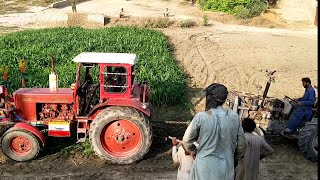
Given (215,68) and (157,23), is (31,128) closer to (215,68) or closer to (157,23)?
(215,68)

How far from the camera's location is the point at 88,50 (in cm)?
1578

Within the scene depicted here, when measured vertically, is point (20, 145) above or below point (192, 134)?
below

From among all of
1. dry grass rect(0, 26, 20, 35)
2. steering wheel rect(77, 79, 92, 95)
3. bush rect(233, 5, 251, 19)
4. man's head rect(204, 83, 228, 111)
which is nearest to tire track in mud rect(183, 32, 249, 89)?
steering wheel rect(77, 79, 92, 95)

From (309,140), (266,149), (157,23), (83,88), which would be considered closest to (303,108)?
(309,140)

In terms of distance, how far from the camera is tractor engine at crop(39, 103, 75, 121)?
8.10 meters

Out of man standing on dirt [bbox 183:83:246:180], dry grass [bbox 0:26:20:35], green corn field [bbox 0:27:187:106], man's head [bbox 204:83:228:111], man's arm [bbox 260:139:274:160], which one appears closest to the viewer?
man standing on dirt [bbox 183:83:246:180]

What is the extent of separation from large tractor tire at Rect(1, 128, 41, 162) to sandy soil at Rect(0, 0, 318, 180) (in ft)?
0.50

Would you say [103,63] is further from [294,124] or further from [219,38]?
[219,38]

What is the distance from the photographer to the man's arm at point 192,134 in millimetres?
3715

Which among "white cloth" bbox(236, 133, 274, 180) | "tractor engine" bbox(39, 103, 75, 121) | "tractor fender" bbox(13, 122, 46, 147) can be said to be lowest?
"tractor fender" bbox(13, 122, 46, 147)

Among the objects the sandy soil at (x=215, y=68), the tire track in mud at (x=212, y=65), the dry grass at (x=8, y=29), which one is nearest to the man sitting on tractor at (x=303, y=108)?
the sandy soil at (x=215, y=68)

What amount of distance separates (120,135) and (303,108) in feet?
11.9

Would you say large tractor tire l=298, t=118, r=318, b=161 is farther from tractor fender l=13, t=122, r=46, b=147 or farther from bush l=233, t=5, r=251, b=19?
bush l=233, t=5, r=251, b=19

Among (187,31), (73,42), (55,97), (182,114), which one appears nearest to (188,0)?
(187,31)
